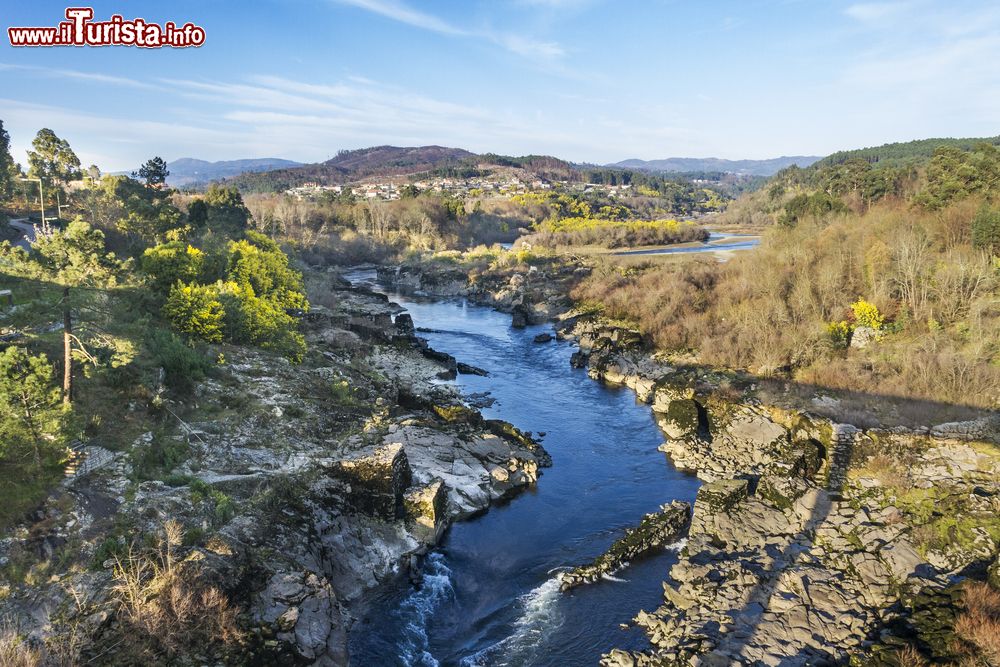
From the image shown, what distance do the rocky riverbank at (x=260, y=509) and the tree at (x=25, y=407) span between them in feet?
5.20

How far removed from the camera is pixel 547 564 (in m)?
19.1

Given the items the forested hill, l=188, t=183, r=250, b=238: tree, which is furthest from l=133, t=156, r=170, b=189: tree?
the forested hill

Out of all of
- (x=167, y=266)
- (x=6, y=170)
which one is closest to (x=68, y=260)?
(x=167, y=266)

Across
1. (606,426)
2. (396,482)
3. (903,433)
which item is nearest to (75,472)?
(396,482)

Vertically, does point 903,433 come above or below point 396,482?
above

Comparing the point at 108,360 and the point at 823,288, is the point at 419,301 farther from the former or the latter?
the point at 108,360

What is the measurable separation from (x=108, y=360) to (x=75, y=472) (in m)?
5.14

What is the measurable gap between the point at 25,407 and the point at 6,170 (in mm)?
36819

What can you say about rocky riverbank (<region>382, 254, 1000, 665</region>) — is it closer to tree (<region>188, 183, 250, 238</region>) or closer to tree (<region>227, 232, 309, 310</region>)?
tree (<region>227, 232, 309, 310</region>)

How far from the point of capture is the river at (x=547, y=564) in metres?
15.7

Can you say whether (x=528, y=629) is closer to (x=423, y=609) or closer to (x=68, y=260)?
(x=423, y=609)

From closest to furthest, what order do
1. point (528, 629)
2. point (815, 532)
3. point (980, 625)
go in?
1. point (980, 625)
2. point (528, 629)
3. point (815, 532)

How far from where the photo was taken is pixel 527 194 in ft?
502

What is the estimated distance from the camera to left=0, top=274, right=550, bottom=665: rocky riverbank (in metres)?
13.0
